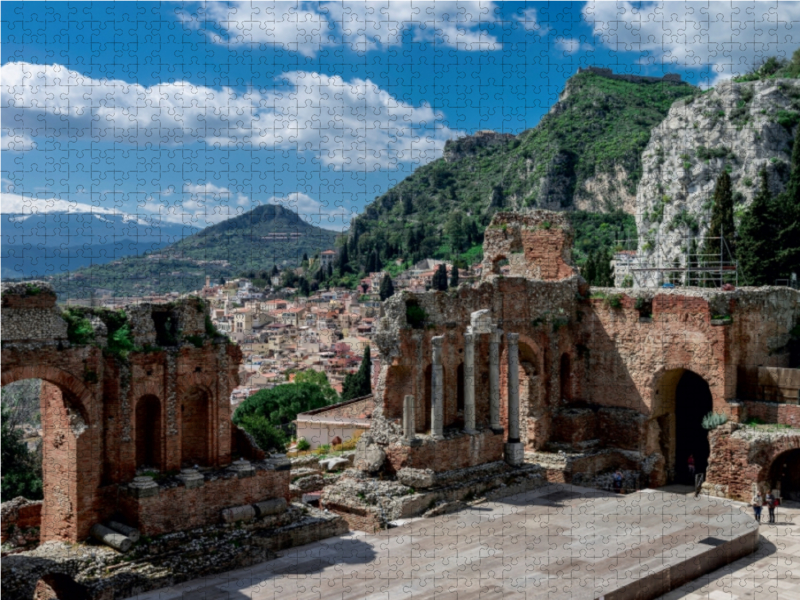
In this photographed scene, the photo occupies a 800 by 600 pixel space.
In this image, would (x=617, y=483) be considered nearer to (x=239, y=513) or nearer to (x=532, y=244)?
(x=532, y=244)

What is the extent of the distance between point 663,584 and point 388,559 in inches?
240

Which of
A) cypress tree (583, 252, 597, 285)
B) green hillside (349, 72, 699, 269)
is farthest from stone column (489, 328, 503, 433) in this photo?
green hillside (349, 72, 699, 269)

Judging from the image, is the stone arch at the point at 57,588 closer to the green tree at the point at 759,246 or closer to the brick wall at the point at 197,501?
the brick wall at the point at 197,501

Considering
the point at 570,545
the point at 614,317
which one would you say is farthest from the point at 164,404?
the point at 614,317

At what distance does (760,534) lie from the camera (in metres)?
23.8

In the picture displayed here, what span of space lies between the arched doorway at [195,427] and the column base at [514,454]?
1014 centimetres

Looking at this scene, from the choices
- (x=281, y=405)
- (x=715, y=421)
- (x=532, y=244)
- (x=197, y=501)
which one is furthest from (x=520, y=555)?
(x=281, y=405)

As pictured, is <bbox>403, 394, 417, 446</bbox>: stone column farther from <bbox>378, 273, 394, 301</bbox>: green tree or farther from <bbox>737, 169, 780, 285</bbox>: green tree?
<bbox>378, 273, 394, 301</bbox>: green tree

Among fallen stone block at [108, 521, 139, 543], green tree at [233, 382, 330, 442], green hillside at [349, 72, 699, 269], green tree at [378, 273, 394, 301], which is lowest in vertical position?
green tree at [233, 382, 330, 442]

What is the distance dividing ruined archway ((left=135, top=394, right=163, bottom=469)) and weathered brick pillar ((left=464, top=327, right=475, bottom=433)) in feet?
31.7

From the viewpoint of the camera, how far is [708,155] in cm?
7406

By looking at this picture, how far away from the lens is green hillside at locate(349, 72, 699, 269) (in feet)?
369

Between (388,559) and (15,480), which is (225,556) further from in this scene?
(15,480)

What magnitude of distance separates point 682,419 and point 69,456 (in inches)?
836
